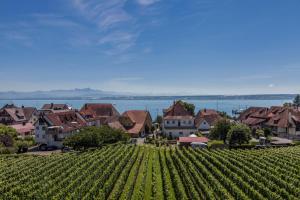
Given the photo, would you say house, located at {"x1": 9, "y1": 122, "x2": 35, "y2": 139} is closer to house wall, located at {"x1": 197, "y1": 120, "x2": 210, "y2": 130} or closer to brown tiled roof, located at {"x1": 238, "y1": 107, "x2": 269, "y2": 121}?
house wall, located at {"x1": 197, "y1": 120, "x2": 210, "y2": 130}

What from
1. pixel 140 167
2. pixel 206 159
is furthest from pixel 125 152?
pixel 206 159

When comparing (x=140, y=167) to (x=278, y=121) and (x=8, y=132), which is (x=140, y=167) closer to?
(x=8, y=132)

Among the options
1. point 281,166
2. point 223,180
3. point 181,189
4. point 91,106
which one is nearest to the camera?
point 181,189

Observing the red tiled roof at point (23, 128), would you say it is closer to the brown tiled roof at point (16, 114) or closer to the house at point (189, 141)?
the brown tiled roof at point (16, 114)

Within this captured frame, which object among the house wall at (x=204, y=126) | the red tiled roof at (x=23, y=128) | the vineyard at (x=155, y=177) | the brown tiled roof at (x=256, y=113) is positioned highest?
the brown tiled roof at (x=256, y=113)

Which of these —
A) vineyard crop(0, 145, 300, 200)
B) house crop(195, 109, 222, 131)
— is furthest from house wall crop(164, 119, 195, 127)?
vineyard crop(0, 145, 300, 200)

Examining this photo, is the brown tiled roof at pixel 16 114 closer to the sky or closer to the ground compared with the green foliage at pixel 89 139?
closer to the sky

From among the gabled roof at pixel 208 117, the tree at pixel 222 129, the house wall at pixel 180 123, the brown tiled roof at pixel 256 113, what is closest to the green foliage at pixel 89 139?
the house wall at pixel 180 123

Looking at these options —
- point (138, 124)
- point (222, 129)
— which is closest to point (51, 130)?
point (138, 124)
